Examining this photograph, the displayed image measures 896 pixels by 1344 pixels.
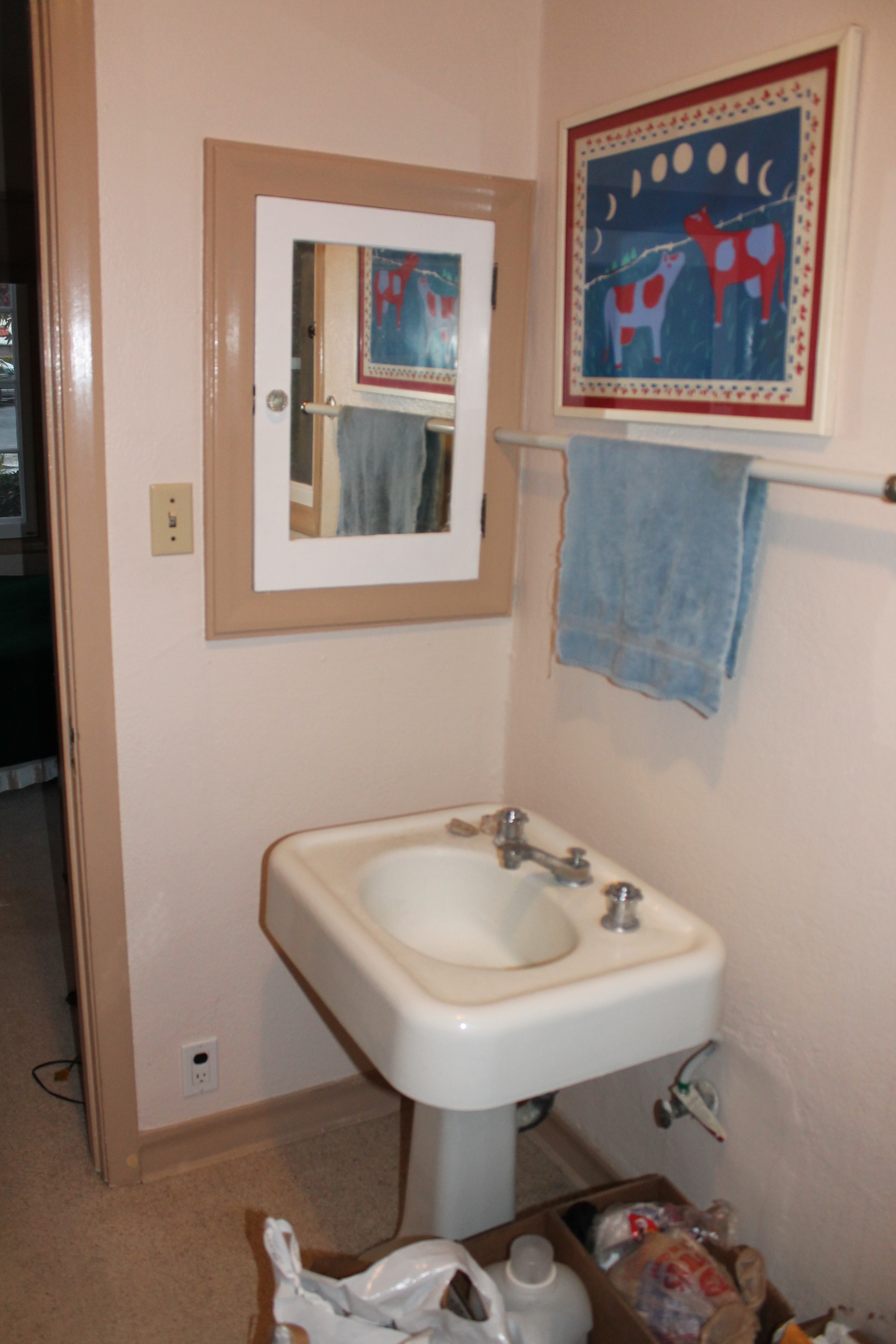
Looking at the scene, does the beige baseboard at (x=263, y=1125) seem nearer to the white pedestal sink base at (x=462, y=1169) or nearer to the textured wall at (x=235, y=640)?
the textured wall at (x=235, y=640)

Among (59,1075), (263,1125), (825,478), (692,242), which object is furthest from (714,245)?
(59,1075)

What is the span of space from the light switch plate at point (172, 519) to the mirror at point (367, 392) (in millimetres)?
103

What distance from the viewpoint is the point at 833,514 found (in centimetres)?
131

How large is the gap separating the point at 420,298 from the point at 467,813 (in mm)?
865

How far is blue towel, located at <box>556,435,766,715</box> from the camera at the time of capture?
4.52 feet

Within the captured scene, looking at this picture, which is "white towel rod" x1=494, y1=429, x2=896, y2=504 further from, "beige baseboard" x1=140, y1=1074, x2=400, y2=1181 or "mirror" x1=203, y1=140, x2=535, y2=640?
"beige baseboard" x1=140, y1=1074, x2=400, y2=1181

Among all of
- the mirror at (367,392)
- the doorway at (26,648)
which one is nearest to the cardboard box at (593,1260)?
the doorway at (26,648)

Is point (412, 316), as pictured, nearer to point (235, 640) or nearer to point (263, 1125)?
point (235, 640)

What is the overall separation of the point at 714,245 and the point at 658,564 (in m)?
0.42

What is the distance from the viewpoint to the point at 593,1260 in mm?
1469

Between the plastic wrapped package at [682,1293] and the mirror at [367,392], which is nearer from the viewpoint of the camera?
the plastic wrapped package at [682,1293]

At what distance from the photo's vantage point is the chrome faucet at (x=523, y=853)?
1.58m

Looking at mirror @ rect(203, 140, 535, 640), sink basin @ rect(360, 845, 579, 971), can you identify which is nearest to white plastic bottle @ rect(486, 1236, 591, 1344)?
sink basin @ rect(360, 845, 579, 971)

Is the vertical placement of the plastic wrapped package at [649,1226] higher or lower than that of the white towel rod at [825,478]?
lower
